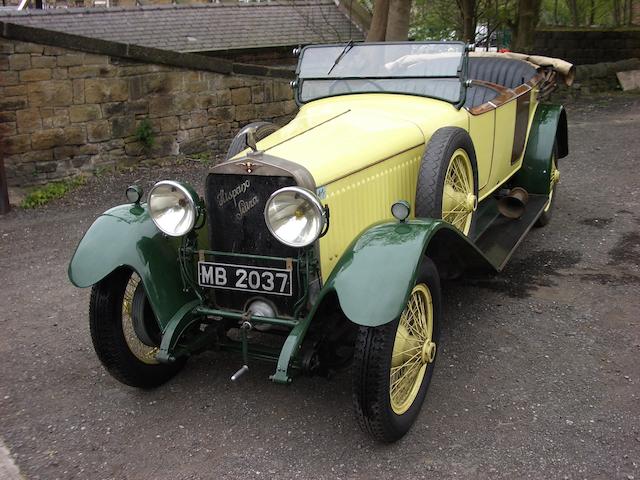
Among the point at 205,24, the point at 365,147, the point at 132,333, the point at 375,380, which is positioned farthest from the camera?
the point at 205,24

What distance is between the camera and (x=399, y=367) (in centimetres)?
309

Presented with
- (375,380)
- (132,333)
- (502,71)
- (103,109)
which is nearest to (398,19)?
(502,71)

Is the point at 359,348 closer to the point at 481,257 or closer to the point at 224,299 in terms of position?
the point at 224,299

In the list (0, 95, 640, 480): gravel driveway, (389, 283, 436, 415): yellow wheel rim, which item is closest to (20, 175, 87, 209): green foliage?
(0, 95, 640, 480): gravel driveway

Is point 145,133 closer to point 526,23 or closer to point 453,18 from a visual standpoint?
point 526,23

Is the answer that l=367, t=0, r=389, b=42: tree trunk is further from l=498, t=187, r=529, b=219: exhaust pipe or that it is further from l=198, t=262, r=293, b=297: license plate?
l=198, t=262, r=293, b=297: license plate

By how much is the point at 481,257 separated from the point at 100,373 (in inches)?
89.8

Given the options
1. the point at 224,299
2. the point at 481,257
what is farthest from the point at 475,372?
the point at 224,299

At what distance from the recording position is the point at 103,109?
816 cm

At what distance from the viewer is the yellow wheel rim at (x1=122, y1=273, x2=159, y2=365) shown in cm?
354

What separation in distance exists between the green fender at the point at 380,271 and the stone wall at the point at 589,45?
13242mm

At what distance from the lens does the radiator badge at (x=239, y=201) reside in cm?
318

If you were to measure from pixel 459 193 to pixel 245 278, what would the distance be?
154 cm

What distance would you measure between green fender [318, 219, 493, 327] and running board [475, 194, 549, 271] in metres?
1.15
